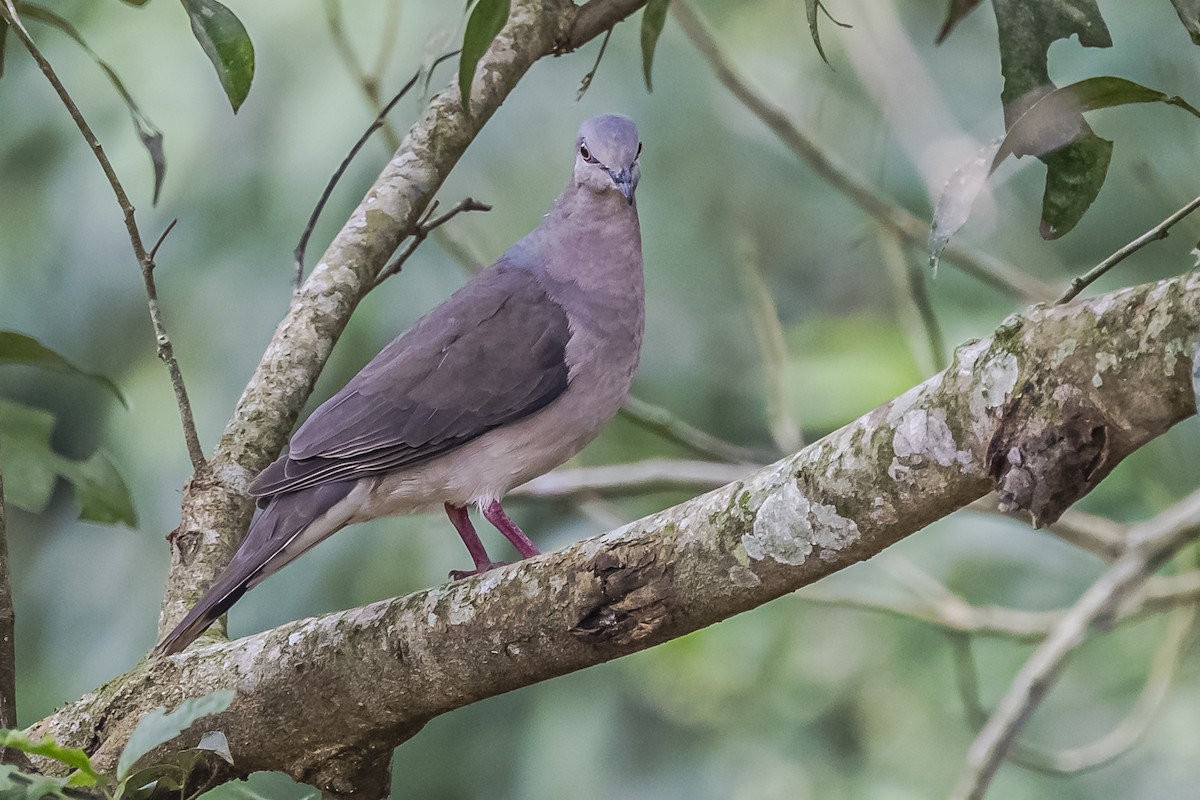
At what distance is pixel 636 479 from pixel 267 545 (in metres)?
1.51

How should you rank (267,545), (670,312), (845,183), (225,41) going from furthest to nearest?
(670,312) < (845,183) < (267,545) < (225,41)

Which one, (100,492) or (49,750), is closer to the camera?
(49,750)

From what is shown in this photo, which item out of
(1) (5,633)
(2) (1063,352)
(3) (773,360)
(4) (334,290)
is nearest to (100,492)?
(1) (5,633)

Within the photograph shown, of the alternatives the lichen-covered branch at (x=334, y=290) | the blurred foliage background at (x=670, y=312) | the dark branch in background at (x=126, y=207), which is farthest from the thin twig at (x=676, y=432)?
the dark branch in background at (x=126, y=207)

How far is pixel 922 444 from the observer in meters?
1.16

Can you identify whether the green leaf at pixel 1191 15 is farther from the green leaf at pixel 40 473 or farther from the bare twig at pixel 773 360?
the bare twig at pixel 773 360

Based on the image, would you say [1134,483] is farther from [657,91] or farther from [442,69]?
[442,69]

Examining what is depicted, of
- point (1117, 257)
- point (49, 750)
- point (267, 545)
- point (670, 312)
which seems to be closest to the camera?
point (49, 750)

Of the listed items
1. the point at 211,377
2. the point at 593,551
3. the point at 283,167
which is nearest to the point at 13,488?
the point at 593,551

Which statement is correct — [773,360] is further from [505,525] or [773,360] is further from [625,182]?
[505,525]

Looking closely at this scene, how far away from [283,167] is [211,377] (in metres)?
0.79

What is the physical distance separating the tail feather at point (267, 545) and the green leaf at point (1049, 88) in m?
1.28

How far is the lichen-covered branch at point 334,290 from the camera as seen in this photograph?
212 cm

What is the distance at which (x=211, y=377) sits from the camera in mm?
4109
